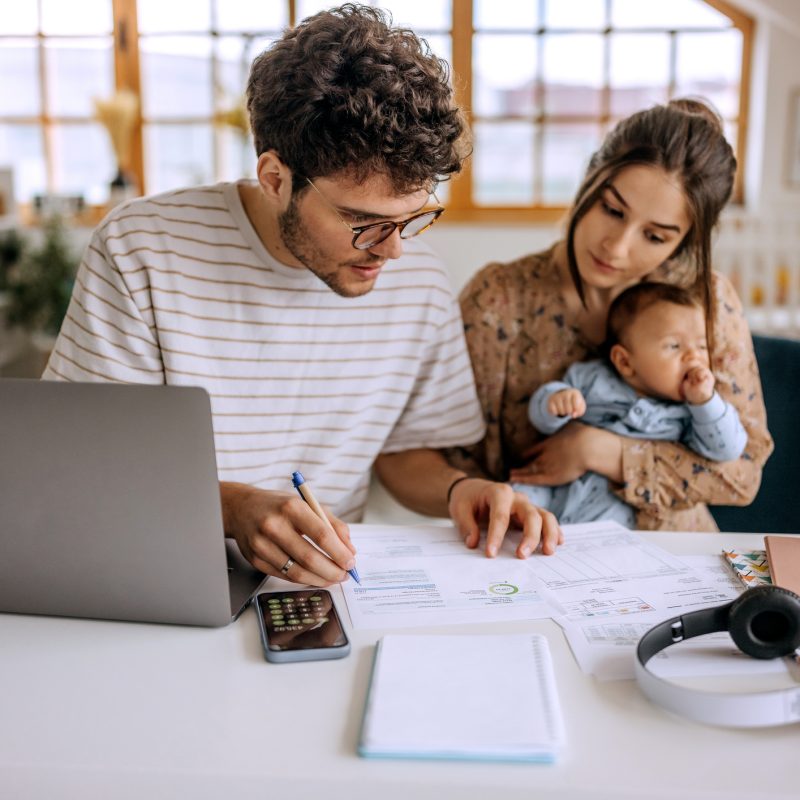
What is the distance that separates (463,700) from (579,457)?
2.91 ft

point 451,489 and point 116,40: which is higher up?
point 116,40

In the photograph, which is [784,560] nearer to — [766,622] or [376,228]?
[766,622]

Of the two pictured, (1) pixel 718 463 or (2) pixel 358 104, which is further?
(1) pixel 718 463

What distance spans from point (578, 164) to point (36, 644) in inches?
191

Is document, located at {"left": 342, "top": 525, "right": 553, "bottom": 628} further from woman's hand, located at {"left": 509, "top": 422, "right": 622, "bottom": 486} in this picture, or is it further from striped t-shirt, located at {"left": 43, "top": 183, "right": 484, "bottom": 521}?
woman's hand, located at {"left": 509, "top": 422, "right": 622, "bottom": 486}

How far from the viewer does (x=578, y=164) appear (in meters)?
5.30

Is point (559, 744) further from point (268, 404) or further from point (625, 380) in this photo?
point (625, 380)

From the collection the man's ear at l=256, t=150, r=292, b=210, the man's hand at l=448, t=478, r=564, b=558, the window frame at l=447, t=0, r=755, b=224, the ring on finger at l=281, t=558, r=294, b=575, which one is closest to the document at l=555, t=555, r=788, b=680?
the man's hand at l=448, t=478, r=564, b=558

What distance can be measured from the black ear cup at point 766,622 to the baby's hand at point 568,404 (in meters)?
0.73

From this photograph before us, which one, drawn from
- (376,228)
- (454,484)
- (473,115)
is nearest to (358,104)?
(376,228)

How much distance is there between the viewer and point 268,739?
759 millimetres

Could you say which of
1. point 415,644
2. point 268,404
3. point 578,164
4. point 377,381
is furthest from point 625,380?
point 578,164

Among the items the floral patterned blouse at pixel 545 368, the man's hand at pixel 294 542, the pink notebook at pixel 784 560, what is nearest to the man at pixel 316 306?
the man's hand at pixel 294 542

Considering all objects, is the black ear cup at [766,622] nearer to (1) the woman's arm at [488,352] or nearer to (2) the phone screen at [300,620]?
(2) the phone screen at [300,620]
